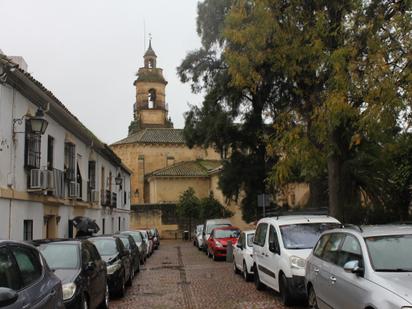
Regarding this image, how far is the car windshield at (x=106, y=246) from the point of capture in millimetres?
14617

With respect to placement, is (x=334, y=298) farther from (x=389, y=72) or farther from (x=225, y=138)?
(x=225, y=138)

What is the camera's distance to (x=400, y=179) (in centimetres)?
1898

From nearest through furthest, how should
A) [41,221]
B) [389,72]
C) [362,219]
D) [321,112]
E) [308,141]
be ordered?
[389,72], [321,112], [308,141], [41,221], [362,219]

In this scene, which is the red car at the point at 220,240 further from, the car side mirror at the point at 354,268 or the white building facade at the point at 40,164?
the car side mirror at the point at 354,268

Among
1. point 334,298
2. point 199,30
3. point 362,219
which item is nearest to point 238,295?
point 334,298

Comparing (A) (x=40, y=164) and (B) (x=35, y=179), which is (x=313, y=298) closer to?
(B) (x=35, y=179)

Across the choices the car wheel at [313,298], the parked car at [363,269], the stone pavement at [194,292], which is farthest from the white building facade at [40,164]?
the parked car at [363,269]

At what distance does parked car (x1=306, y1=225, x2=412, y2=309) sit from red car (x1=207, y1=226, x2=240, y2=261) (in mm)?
16335

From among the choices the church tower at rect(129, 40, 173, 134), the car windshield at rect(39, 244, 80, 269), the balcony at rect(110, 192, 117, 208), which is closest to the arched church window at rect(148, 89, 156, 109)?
the church tower at rect(129, 40, 173, 134)

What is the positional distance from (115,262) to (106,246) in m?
1.26

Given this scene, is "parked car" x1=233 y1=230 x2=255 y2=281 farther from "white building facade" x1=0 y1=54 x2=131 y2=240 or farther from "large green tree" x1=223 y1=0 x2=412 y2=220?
"white building facade" x1=0 y1=54 x2=131 y2=240

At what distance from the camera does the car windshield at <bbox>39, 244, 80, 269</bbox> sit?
9797 millimetres

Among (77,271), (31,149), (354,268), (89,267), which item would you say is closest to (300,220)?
(89,267)

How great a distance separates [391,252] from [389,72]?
5.89m
